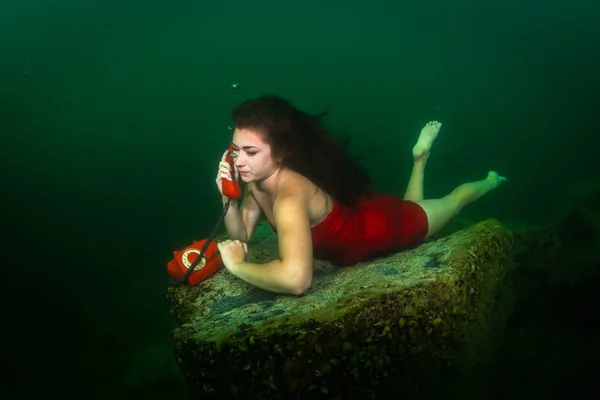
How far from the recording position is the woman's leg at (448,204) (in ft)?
12.9

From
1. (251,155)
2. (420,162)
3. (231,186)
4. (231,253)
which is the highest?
(251,155)

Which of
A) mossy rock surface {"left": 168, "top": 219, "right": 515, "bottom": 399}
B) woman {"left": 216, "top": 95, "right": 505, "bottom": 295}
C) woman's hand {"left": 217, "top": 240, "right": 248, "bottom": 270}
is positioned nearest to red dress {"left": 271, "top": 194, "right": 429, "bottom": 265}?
woman {"left": 216, "top": 95, "right": 505, "bottom": 295}

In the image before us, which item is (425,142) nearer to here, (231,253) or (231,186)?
(231,186)

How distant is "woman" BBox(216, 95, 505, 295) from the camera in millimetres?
2455

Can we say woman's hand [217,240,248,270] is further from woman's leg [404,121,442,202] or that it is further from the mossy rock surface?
woman's leg [404,121,442,202]

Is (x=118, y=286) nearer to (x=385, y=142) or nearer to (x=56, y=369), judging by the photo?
(x=56, y=369)

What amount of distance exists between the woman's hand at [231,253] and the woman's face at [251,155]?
0.54 m

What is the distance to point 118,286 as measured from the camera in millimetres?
9008

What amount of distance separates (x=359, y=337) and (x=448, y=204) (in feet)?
9.17

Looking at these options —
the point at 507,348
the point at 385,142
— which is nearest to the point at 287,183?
the point at 507,348

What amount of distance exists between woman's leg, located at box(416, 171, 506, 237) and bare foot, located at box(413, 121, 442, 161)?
0.66 m

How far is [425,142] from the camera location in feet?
16.0

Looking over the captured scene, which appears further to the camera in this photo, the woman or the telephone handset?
the telephone handset

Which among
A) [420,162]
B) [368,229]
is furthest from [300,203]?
[420,162]
